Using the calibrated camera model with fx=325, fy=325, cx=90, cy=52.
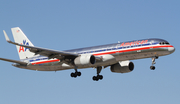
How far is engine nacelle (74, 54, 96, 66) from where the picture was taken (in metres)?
50.8

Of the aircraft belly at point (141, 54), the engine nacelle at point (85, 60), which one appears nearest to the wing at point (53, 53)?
the engine nacelle at point (85, 60)

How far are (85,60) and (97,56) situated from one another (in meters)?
2.53

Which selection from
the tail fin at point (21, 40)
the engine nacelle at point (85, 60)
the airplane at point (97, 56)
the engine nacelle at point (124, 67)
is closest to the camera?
the airplane at point (97, 56)

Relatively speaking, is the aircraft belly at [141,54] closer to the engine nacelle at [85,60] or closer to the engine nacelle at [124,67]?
the engine nacelle at [85,60]

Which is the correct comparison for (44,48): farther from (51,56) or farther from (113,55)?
(113,55)

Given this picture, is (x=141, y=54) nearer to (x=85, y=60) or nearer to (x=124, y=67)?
(x=85, y=60)

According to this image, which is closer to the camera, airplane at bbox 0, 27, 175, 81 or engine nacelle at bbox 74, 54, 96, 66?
airplane at bbox 0, 27, 175, 81

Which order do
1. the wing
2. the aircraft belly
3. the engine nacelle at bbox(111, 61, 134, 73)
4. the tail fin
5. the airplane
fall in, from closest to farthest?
the aircraft belly → the airplane → the wing → the engine nacelle at bbox(111, 61, 134, 73) → the tail fin

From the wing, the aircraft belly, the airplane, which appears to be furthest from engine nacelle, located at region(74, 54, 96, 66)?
the aircraft belly

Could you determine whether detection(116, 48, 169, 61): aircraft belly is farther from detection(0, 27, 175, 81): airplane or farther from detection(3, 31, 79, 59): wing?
detection(3, 31, 79, 59): wing

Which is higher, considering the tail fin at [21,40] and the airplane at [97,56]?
the tail fin at [21,40]

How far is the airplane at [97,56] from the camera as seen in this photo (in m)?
49.2

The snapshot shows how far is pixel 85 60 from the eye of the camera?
2007 inches

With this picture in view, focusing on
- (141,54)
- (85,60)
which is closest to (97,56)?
A: (85,60)
